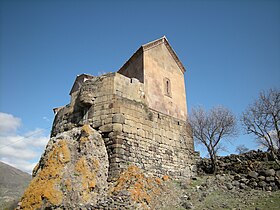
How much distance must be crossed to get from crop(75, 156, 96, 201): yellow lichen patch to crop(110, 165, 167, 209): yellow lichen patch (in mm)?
782

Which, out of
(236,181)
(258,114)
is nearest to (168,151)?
(236,181)

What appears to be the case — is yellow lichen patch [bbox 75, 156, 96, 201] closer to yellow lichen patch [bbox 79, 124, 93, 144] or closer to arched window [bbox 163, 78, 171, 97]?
yellow lichen patch [bbox 79, 124, 93, 144]

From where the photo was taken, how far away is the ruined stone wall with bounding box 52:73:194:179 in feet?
31.6

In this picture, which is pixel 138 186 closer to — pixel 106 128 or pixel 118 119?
pixel 106 128

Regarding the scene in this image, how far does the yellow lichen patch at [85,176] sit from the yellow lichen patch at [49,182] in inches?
18.9

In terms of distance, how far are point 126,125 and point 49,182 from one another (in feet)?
12.0

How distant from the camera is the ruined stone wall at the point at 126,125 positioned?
9.62 metres

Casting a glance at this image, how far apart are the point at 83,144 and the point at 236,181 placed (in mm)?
7005

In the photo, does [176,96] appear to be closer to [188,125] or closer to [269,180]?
[188,125]

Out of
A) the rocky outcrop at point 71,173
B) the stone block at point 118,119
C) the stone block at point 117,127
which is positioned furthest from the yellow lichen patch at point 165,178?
the stone block at point 118,119

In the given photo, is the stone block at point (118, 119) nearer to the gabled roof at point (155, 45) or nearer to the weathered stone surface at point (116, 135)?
the weathered stone surface at point (116, 135)

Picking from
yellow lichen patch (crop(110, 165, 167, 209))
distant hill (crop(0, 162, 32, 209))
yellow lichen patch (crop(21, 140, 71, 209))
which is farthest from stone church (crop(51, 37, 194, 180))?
distant hill (crop(0, 162, 32, 209))

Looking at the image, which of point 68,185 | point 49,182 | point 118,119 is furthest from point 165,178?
point 49,182

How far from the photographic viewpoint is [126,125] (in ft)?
32.7
